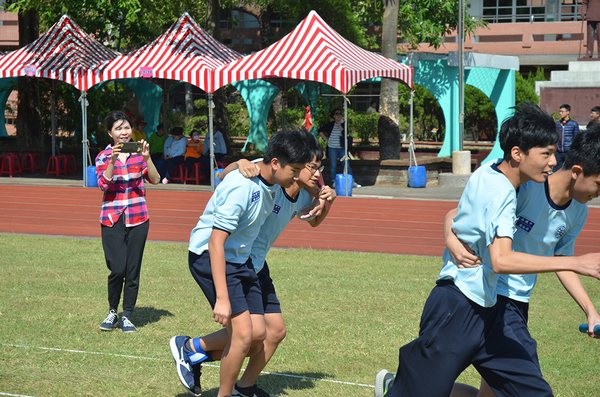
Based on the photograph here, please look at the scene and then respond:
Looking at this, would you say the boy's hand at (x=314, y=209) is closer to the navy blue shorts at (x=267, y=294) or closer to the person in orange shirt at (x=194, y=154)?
the navy blue shorts at (x=267, y=294)

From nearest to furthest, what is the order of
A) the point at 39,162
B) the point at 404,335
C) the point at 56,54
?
the point at 404,335, the point at 56,54, the point at 39,162

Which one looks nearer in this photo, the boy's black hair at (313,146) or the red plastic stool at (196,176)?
the boy's black hair at (313,146)

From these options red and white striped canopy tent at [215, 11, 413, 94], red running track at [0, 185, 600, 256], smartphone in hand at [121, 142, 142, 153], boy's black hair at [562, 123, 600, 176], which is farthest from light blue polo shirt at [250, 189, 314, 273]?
red and white striped canopy tent at [215, 11, 413, 94]

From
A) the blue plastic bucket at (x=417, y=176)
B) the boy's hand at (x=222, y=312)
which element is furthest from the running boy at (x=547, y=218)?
the blue plastic bucket at (x=417, y=176)

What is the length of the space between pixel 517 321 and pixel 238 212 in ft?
4.53

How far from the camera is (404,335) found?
217 inches

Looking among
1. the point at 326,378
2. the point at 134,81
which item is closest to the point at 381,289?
the point at 326,378

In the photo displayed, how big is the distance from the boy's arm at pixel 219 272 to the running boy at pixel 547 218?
1.07m

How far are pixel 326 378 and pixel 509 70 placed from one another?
19.3m

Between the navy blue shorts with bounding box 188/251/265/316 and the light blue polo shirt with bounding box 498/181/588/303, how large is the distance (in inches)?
50.5

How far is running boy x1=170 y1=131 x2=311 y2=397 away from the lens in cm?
339

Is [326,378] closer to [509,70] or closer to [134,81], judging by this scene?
[509,70]

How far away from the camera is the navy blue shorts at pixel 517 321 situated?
303 cm

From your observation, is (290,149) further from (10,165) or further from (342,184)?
(10,165)
